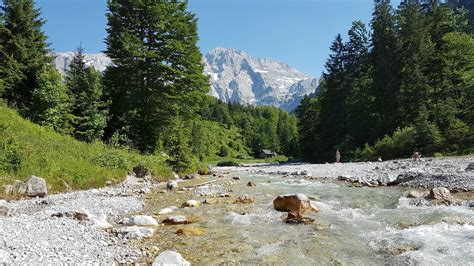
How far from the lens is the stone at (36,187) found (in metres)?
14.8

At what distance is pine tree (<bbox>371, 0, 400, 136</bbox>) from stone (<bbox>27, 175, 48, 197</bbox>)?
45.3 meters

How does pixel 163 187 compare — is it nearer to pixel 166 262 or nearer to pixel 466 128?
pixel 166 262

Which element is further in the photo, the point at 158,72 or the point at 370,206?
the point at 158,72

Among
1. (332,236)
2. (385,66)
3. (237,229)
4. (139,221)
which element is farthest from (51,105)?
(385,66)

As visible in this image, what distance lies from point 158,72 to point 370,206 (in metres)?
24.0

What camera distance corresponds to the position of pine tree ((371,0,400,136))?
51.0 meters

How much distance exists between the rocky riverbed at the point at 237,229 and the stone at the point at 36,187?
2.25 ft

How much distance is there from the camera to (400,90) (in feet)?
162

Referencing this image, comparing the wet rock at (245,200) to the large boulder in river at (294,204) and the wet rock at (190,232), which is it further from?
the wet rock at (190,232)

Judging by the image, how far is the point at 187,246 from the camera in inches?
362

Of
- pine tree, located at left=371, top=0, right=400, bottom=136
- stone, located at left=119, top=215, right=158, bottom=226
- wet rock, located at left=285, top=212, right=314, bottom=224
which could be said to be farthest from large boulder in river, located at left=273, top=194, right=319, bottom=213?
pine tree, located at left=371, top=0, right=400, bottom=136

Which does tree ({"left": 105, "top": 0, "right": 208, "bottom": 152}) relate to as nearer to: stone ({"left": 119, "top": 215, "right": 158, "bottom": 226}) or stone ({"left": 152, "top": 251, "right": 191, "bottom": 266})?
stone ({"left": 119, "top": 215, "right": 158, "bottom": 226})

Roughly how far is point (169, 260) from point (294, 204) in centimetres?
689

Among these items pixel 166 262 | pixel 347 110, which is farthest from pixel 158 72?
pixel 347 110
